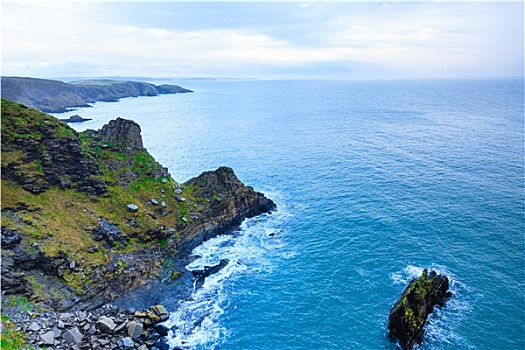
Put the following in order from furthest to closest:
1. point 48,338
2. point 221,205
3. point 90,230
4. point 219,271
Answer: point 221,205
point 219,271
point 90,230
point 48,338

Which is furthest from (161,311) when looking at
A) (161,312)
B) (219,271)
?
(219,271)

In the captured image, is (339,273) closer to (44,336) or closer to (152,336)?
(152,336)

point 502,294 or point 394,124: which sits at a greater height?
point 394,124

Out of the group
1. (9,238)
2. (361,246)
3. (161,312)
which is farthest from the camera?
(361,246)

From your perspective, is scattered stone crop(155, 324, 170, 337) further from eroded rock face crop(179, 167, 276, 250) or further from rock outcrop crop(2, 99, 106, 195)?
rock outcrop crop(2, 99, 106, 195)

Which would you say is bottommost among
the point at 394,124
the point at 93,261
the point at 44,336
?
the point at 44,336

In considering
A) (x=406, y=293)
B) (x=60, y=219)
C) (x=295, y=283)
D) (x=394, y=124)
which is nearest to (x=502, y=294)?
(x=406, y=293)

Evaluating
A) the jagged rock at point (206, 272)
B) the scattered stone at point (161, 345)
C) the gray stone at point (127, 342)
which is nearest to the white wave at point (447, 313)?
the jagged rock at point (206, 272)

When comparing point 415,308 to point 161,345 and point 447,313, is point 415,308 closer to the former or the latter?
point 447,313

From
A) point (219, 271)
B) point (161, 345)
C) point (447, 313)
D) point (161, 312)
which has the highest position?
point (219, 271)
